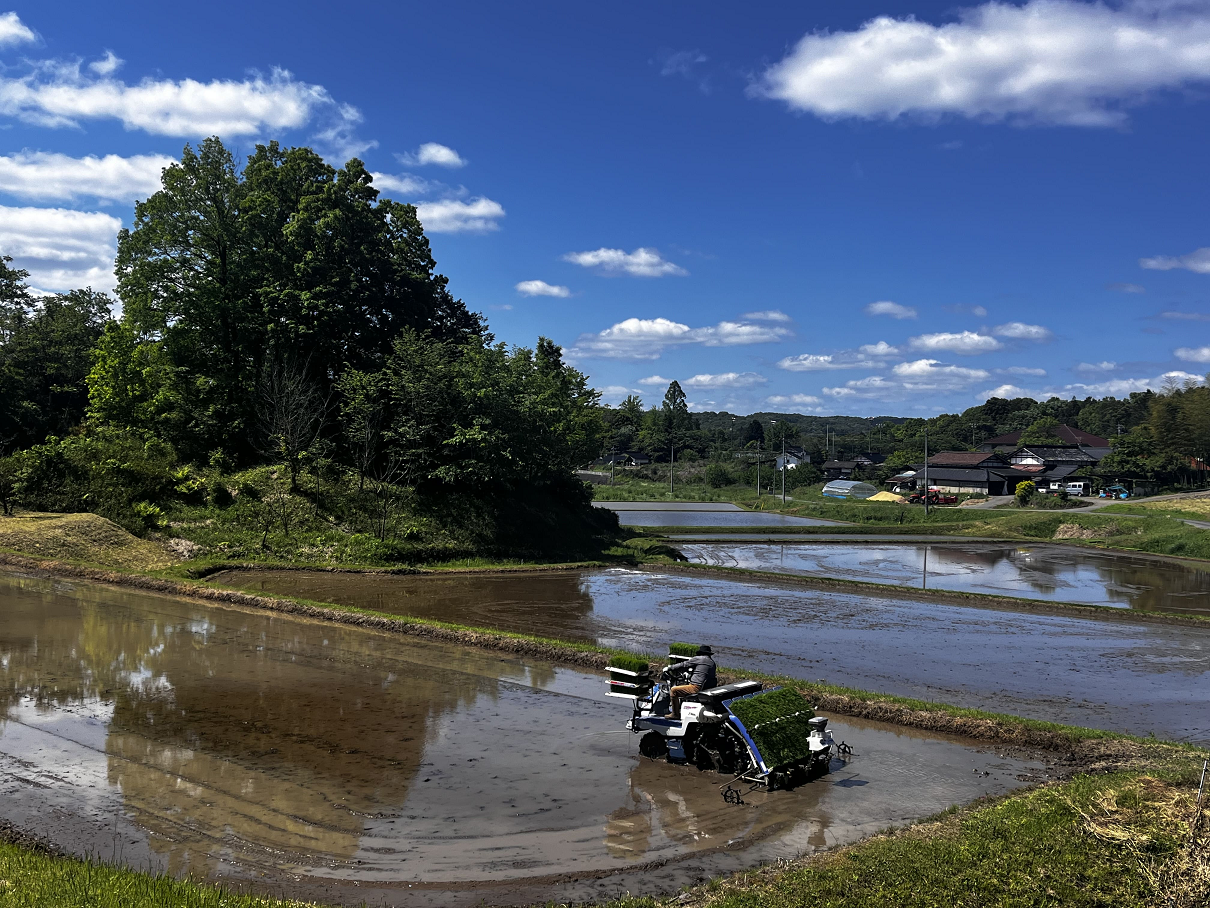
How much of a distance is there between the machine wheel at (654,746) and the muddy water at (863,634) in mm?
6389

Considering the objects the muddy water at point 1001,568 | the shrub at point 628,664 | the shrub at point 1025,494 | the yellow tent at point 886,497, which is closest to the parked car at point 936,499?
the yellow tent at point 886,497

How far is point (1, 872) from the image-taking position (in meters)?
7.17

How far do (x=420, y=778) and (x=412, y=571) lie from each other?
20484 mm

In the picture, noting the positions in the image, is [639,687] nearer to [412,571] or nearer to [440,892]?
[440,892]

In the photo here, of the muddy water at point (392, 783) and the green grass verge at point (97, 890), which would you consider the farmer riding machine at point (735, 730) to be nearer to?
the muddy water at point (392, 783)

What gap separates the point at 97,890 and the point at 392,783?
13.5 feet

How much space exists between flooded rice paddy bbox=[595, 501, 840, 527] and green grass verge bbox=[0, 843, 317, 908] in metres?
49.4

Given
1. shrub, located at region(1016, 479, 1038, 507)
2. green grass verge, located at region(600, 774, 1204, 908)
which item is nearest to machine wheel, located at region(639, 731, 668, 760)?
green grass verge, located at region(600, 774, 1204, 908)

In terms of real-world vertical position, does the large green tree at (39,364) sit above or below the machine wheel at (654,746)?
above

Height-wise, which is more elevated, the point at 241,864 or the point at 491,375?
the point at 491,375

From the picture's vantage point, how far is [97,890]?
22.3ft

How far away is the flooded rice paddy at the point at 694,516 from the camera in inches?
2445

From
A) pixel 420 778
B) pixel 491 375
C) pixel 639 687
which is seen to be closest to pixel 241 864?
pixel 420 778

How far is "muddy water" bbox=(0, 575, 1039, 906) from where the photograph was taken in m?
8.34
